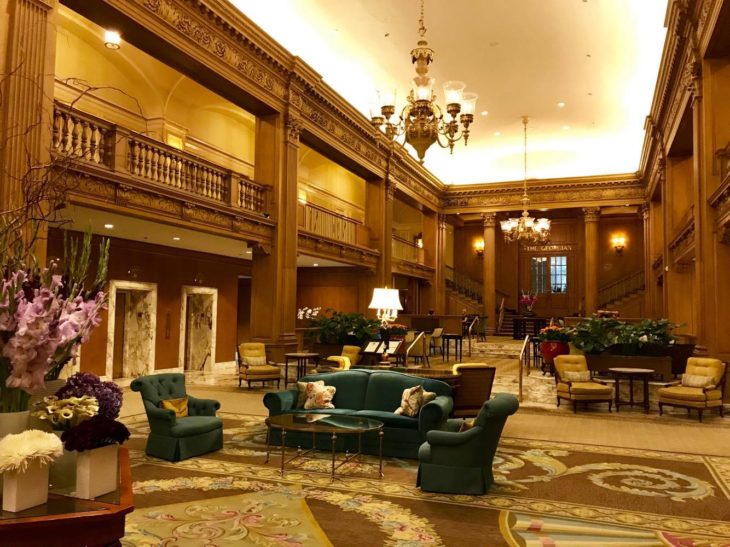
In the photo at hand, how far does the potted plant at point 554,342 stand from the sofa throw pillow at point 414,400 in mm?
6113

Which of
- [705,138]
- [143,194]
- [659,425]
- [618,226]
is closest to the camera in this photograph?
[659,425]

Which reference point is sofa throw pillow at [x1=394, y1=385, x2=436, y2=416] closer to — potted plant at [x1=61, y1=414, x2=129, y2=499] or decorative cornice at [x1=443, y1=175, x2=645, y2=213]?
potted plant at [x1=61, y1=414, x2=129, y2=499]

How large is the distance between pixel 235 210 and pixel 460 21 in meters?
5.48

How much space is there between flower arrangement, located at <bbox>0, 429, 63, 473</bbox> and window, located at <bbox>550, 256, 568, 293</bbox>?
81.1 ft

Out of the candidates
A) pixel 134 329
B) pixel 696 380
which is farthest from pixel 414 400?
pixel 134 329

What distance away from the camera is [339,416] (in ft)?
19.9

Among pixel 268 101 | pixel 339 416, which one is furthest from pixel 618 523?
pixel 268 101

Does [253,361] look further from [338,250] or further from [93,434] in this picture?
[93,434]

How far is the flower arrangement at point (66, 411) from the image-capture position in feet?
7.74

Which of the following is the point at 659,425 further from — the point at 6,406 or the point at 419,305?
the point at 419,305

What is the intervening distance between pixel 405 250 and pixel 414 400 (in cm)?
1485

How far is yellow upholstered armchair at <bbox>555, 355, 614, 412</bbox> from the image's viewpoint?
29.1 feet

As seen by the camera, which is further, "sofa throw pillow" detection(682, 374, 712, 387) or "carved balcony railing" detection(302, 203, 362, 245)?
"carved balcony railing" detection(302, 203, 362, 245)

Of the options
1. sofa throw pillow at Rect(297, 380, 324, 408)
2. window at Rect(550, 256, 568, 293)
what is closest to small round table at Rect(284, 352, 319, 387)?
sofa throw pillow at Rect(297, 380, 324, 408)
